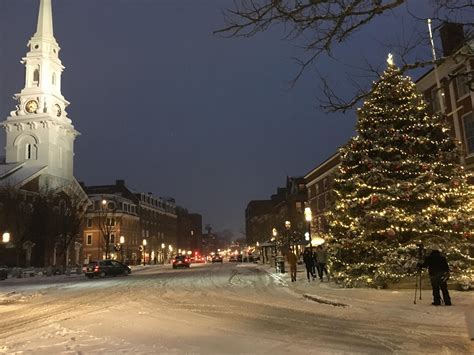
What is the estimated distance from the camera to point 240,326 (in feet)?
38.0

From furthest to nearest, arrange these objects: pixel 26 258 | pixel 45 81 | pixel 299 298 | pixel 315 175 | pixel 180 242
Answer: pixel 180 242
pixel 45 81
pixel 315 175
pixel 26 258
pixel 299 298

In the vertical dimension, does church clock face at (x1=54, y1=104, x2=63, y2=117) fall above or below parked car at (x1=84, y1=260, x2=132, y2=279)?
above

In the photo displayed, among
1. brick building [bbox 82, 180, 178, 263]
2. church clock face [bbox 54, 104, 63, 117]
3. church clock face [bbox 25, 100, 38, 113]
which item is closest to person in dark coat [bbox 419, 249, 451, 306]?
brick building [bbox 82, 180, 178, 263]

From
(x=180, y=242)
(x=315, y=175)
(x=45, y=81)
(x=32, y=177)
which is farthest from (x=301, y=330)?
(x=180, y=242)

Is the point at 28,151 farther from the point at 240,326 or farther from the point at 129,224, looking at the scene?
the point at 240,326

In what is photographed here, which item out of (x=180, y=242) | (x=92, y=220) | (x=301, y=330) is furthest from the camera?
(x=180, y=242)

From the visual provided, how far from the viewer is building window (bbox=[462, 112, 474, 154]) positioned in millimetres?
28453

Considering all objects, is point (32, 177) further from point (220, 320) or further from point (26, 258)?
point (220, 320)

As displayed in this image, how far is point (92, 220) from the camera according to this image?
96.7m

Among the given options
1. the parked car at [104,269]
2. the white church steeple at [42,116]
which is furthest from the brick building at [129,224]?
the parked car at [104,269]

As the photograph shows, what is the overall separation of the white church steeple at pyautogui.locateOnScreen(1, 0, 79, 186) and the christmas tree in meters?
59.4

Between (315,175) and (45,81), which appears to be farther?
(45,81)

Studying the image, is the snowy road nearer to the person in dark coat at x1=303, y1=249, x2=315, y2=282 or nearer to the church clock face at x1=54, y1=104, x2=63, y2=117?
the person in dark coat at x1=303, y1=249, x2=315, y2=282

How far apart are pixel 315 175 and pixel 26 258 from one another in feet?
124
